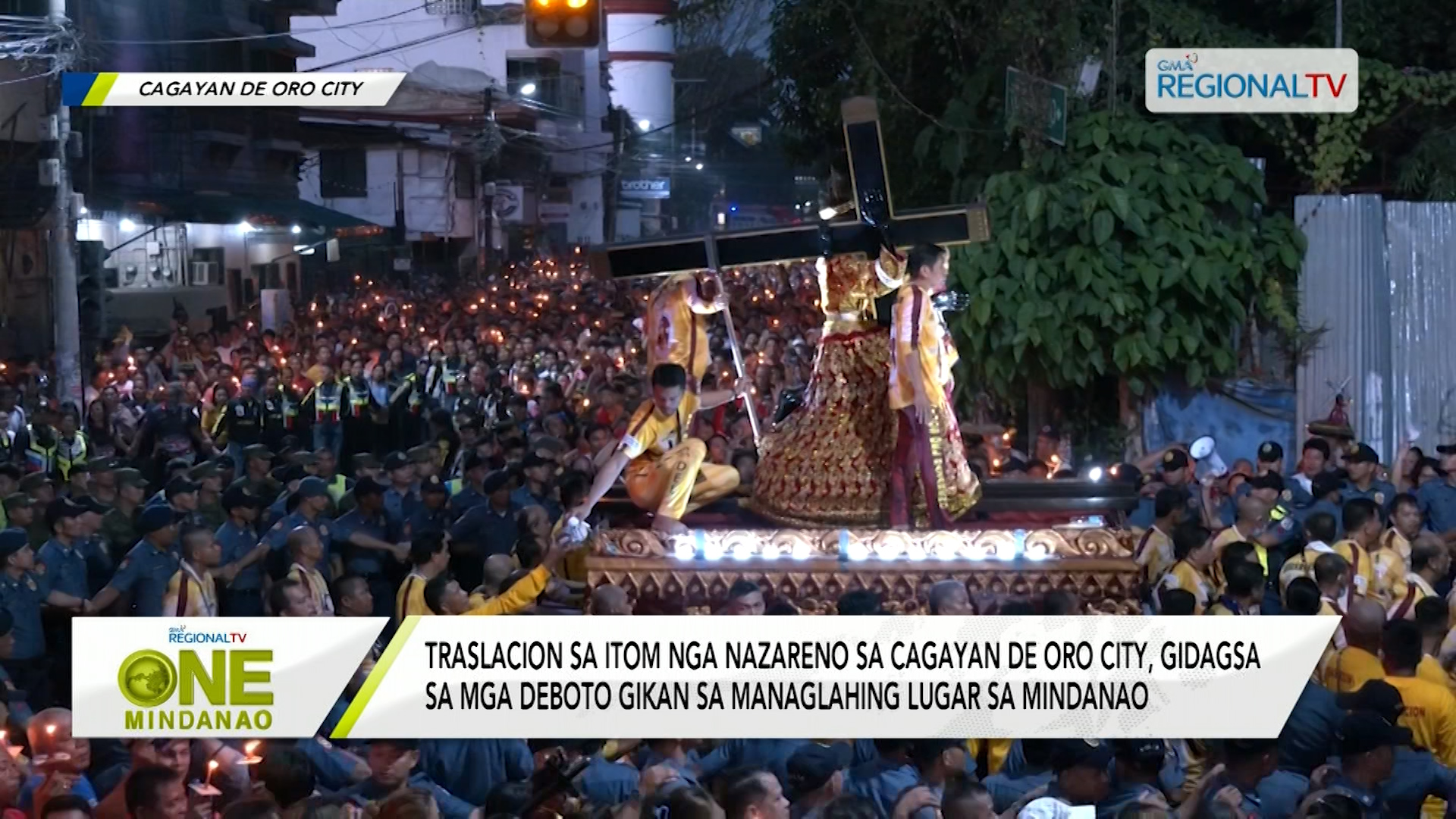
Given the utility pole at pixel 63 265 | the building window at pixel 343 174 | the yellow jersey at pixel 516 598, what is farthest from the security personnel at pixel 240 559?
the building window at pixel 343 174

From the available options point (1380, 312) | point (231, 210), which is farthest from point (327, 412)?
point (231, 210)

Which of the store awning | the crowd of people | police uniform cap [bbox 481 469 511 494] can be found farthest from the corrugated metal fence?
the store awning

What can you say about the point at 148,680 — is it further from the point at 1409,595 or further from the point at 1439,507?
the point at 1439,507

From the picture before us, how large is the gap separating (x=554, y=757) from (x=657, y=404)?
12.6 feet

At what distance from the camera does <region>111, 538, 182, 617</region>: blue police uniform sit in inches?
372

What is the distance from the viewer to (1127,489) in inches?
429

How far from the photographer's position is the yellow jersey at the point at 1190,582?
931 centimetres

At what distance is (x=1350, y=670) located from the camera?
7660 mm

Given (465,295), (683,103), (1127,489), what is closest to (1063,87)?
(1127,489)

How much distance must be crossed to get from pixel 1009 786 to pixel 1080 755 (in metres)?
0.39

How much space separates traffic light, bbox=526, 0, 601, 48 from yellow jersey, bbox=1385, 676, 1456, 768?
718 centimetres

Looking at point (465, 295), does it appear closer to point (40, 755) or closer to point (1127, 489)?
point (1127, 489)

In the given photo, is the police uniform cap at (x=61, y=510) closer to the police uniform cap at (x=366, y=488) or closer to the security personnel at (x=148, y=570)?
the security personnel at (x=148, y=570)

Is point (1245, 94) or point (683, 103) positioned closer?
point (1245, 94)
